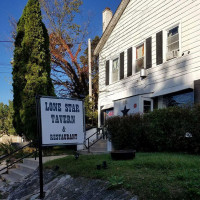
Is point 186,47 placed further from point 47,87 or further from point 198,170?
point 47,87

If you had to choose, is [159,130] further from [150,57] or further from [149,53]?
[149,53]

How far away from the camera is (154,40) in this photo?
11367 mm

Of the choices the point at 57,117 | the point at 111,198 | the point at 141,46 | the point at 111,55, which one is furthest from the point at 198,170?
the point at 111,55

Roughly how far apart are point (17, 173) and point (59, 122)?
189 inches

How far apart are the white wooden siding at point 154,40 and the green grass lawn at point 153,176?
4.77 meters

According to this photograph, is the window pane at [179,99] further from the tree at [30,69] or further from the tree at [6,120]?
the tree at [6,120]

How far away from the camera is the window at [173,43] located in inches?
399

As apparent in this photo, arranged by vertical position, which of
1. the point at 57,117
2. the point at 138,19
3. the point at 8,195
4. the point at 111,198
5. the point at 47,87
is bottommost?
the point at 8,195

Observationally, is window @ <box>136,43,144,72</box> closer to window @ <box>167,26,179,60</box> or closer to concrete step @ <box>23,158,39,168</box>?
window @ <box>167,26,179,60</box>

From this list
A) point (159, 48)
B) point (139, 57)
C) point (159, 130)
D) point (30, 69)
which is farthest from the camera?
point (30, 69)

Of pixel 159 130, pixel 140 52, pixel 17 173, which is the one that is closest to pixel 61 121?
pixel 159 130

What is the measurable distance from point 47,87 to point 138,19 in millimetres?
5597

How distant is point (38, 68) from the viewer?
1252 centimetres


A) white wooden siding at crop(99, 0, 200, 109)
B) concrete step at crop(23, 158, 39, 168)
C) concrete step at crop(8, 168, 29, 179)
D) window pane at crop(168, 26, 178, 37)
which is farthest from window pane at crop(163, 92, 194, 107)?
concrete step at crop(8, 168, 29, 179)
